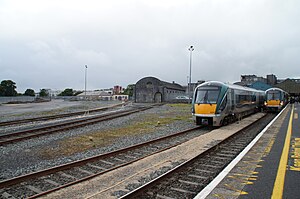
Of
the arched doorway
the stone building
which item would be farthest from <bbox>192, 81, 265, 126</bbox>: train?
the arched doorway

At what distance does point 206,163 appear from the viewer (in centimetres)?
715

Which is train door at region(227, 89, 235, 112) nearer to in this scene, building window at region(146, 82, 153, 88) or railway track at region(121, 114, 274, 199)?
railway track at region(121, 114, 274, 199)

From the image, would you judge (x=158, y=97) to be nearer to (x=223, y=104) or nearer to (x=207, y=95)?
(x=207, y=95)

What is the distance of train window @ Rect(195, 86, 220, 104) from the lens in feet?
48.3

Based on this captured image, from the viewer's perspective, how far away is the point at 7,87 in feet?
260

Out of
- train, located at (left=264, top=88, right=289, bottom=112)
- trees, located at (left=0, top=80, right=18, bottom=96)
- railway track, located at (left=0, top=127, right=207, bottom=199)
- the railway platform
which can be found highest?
trees, located at (left=0, top=80, right=18, bottom=96)

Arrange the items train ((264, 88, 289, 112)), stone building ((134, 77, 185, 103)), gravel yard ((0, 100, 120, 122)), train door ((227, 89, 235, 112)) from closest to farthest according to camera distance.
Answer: train door ((227, 89, 235, 112)) < gravel yard ((0, 100, 120, 122)) < train ((264, 88, 289, 112)) < stone building ((134, 77, 185, 103))

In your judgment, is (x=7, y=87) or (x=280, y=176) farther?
(x=7, y=87)

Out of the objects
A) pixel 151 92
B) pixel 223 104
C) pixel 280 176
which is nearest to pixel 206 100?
pixel 223 104

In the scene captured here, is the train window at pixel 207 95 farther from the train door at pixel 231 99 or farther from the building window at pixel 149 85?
the building window at pixel 149 85

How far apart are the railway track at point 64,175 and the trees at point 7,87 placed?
8380cm

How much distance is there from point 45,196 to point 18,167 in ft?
9.94

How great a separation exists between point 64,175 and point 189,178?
10.8 ft

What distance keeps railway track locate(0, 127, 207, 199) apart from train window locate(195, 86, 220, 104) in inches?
269
